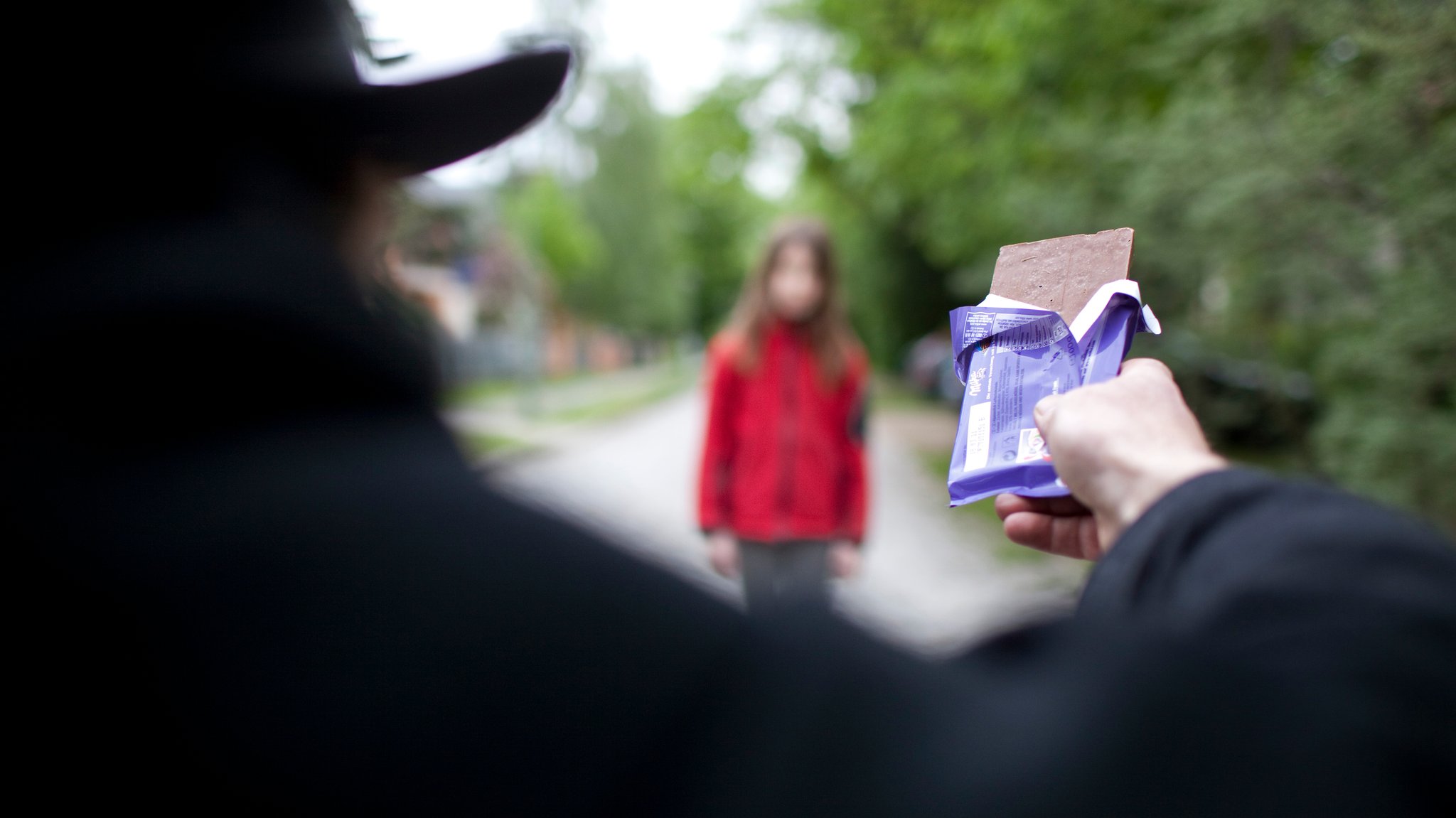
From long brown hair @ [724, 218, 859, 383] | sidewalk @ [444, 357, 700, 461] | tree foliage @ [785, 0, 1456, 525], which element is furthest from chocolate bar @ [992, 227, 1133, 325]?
long brown hair @ [724, 218, 859, 383]

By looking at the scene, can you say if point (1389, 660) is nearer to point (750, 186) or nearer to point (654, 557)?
point (654, 557)

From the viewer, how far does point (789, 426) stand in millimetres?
2977

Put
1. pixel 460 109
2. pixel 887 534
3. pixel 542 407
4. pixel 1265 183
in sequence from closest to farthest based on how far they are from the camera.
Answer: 1. pixel 460 109
2. pixel 1265 183
3. pixel 887 534
4. pixel 542 407

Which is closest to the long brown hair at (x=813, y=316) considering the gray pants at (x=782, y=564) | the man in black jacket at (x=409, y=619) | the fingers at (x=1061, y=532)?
the gray pants at (x=782, y=564)

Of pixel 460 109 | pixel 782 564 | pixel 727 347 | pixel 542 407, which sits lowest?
pixel 782 564

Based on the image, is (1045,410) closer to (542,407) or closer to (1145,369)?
(1145,369)

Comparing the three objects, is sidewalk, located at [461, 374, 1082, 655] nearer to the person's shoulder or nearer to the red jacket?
the red jacket

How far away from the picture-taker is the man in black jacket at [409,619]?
468 mm

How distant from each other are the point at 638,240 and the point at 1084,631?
3620cm

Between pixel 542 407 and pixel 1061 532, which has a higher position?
pixel 542 407

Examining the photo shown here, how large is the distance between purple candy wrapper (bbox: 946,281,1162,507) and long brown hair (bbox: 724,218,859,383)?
84.3 inches

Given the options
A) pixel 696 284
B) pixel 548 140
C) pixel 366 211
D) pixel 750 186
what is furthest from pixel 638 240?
pixel 366 211

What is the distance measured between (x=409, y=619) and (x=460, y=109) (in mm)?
651

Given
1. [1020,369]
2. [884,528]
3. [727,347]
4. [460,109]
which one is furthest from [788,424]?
[884,528]
